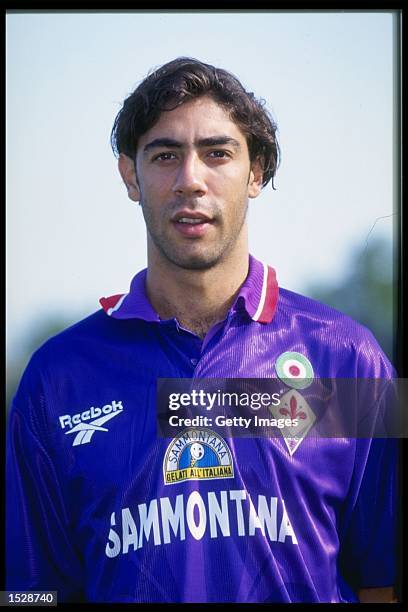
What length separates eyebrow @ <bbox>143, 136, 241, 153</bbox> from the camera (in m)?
2.84

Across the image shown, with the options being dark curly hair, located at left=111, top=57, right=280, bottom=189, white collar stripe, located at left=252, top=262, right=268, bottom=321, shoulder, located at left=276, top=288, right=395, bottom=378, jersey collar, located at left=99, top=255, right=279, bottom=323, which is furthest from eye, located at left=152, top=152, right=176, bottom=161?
shoulder, located at left=276, top=288, right=395, bottom=378

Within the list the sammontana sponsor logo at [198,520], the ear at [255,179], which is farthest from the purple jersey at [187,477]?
the ear at [255,179]

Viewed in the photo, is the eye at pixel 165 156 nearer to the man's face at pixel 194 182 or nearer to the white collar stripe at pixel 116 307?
the man's face at pixel 194 182

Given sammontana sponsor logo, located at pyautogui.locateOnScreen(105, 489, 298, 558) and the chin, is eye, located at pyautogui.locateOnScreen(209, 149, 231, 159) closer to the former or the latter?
the chin

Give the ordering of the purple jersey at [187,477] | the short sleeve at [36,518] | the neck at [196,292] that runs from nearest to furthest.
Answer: the purple jersey at [187,477]
the short sleeve at [36,518]
the neck at [196,292]

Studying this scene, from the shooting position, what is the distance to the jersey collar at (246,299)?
2898 mm

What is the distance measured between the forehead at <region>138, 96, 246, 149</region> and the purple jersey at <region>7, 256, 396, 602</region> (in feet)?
1.57

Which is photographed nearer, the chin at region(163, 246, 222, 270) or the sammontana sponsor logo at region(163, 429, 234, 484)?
the sammontana sponsor logo at region(163, 429, 234, 484)

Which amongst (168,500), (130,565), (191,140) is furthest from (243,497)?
(191,140)

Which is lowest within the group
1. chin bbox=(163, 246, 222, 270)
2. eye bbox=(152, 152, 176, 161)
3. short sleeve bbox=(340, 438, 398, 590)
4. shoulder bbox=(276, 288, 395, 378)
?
short sleeve bbox=(340, 438, 398, 590)

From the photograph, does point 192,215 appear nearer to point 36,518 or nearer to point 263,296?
point 263,296

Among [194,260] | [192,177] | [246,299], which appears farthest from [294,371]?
[192,177]

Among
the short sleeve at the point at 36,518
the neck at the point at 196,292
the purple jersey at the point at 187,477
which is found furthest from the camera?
the neck at the point at 196,292
